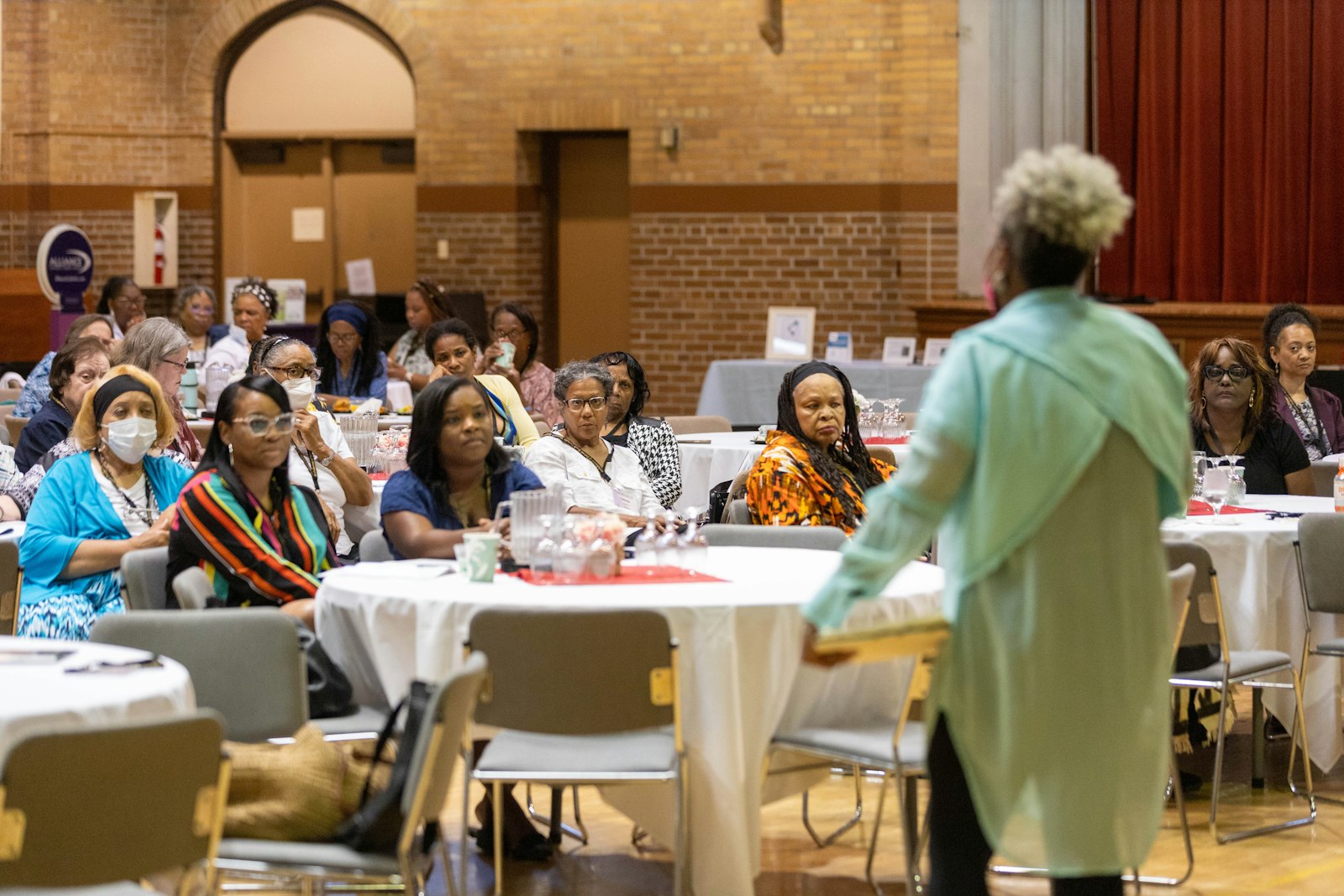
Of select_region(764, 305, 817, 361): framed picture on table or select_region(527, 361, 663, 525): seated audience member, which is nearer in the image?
select_region(527, 361, 663, 525): seated audience member

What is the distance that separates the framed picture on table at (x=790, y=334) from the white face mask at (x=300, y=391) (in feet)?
20.3

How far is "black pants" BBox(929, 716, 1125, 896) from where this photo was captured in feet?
9.02

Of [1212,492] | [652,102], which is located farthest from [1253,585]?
[652,102]

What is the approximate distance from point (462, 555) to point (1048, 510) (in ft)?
5.85

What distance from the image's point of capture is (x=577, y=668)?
11.5 feet

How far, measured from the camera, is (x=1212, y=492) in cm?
536

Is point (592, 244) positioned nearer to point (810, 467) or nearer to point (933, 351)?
point (933, 351)

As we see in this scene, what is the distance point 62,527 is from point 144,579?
614 millimetres

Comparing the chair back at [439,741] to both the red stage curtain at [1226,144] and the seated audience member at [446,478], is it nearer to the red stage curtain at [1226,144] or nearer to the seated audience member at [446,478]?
the seated audience member at [446,478]

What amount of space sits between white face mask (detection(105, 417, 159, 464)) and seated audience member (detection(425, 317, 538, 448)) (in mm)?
2379

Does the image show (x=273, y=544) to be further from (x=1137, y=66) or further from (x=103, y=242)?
(x=103, y=242)

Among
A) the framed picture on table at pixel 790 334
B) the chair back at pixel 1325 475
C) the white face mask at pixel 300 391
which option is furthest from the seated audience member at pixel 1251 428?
the framed picture on table at pixel 790 334

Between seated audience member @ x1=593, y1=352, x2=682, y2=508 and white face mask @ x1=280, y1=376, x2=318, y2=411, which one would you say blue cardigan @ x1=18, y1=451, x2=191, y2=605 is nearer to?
white face mask @ x1=280, y1=376, x2=318, y2=411

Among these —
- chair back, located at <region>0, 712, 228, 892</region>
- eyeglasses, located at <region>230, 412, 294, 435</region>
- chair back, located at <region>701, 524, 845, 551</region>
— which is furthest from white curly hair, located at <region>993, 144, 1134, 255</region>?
eyeglasses, located at <region>230, 412, 294, 435</region>
